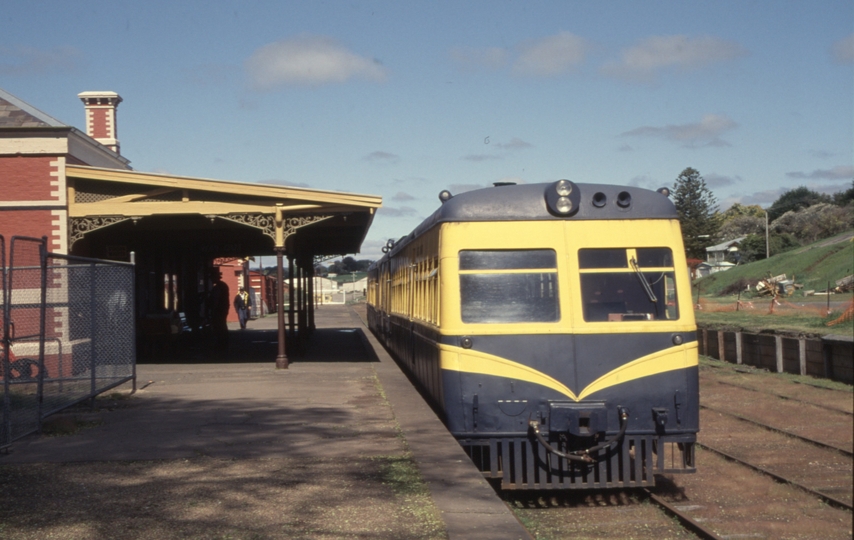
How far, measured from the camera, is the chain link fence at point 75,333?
10.7 meters

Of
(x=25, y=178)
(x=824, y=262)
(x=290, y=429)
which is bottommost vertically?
(x=290, y=429)

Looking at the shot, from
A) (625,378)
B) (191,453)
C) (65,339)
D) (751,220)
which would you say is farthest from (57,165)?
(751,220)

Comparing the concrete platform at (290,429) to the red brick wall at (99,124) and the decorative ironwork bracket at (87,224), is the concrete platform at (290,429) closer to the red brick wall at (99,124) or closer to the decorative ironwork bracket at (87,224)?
the decorative ironwork bracket at (87,224)

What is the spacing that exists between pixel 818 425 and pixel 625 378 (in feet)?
17.1

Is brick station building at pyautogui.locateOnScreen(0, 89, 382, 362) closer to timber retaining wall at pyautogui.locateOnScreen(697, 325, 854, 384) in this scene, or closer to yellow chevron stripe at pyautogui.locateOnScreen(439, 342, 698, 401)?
timber retaining wall at pyautogui.locateOnScreen(697, 325, 854, 384)

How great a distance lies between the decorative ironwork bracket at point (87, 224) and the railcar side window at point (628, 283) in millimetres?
10195

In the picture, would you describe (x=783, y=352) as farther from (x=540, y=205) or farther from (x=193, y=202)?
(x=540, y=205)

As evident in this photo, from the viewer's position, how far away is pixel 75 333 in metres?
14.1

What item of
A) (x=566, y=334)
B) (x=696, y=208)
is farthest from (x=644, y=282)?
(x=696, y=208)

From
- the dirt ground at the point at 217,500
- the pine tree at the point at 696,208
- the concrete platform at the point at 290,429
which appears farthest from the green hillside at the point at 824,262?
the pine tree at the point at 696,208

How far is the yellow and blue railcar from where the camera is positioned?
7668 mm

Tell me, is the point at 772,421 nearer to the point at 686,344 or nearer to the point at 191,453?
the point at 686,344

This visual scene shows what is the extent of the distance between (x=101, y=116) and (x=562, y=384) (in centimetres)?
2419

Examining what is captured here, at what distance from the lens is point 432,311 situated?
360 inches
